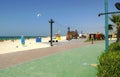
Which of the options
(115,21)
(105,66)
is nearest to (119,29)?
(115,21)

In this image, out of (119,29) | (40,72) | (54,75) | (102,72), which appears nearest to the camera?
(102,72)

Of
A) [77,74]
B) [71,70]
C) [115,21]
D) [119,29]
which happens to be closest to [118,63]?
[77,74]

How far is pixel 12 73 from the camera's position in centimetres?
1045

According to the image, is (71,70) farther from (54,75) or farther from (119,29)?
(119,29)

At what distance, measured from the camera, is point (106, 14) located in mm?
10984

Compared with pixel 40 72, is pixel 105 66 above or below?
above

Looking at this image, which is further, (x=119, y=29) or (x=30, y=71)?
(x=119, y=29)

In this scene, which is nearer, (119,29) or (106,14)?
(106,14)

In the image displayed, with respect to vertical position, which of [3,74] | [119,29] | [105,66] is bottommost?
[3,74]

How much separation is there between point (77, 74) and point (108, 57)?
3.58 metres

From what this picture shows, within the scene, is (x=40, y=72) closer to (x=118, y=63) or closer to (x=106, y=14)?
(x=106, y=14)

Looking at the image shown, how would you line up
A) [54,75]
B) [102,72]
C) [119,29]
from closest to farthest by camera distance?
[102,72] → [54,75] → [119,29]

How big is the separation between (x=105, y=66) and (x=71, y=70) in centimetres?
438

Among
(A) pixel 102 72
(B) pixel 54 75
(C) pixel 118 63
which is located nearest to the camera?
(C) pixel 118 63
